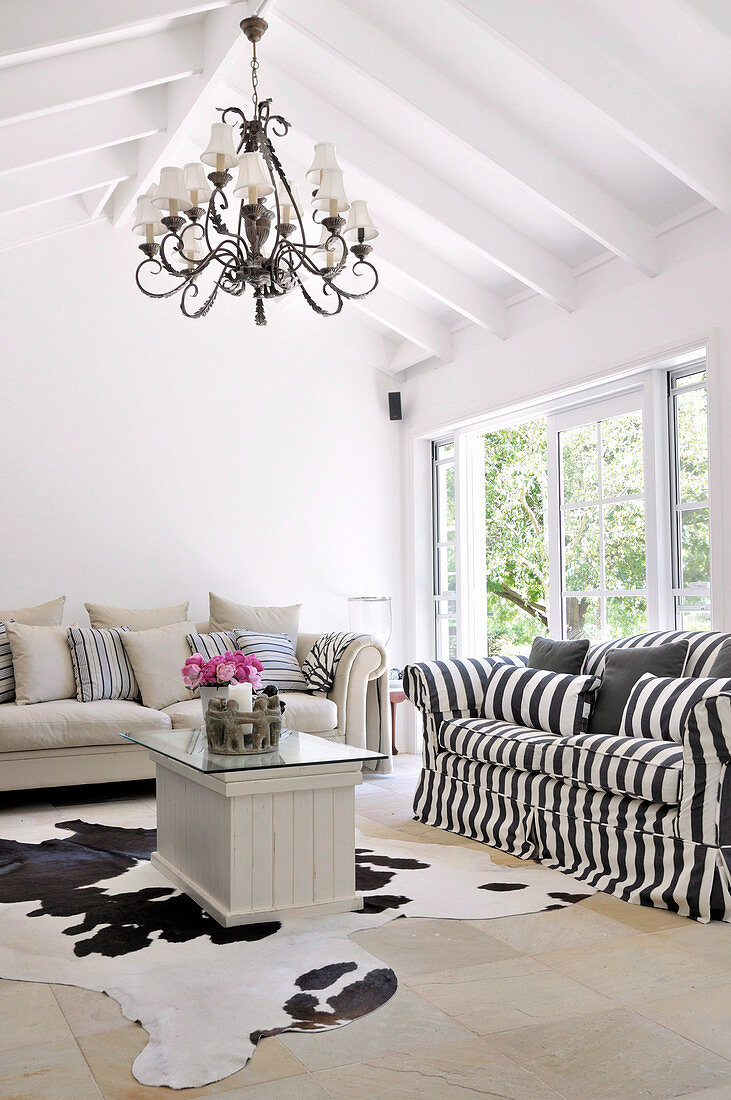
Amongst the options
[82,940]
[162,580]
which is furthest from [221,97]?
[82,940]

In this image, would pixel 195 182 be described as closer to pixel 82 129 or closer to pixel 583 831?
pixel 82 129

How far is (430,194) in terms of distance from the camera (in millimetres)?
4742

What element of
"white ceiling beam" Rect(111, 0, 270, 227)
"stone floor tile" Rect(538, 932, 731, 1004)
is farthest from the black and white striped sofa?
"white ceiling beam" Rect(111, 0, 270, 227)

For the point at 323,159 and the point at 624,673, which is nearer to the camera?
the point at 323,159

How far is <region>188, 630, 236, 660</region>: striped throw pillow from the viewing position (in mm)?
5349

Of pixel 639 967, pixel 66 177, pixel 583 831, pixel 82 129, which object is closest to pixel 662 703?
pixel 583 831

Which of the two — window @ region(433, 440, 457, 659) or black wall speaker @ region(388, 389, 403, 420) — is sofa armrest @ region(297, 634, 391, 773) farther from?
black wall speaker @ region(388, 389, 403, 420)

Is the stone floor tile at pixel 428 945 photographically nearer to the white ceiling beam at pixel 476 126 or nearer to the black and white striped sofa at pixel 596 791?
the black and white striped sofa at pixel 596 791

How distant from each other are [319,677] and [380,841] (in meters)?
1.59

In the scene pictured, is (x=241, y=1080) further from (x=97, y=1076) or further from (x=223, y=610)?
(x=223, y=610)

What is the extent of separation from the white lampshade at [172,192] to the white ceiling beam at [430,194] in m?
1.33

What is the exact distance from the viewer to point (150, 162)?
5.00 m

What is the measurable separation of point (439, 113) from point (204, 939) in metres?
3.34

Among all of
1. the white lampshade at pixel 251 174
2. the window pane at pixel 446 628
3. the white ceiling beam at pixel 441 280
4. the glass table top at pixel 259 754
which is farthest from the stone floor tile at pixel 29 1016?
the window pane at pixel 446 628
